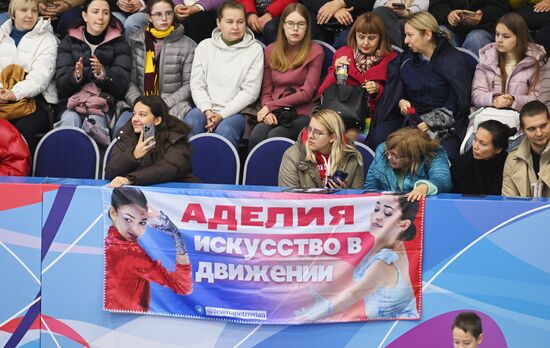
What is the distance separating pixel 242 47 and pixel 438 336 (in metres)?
2.82

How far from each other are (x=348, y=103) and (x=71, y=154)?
70.6 inches

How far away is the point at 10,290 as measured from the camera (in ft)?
19.7

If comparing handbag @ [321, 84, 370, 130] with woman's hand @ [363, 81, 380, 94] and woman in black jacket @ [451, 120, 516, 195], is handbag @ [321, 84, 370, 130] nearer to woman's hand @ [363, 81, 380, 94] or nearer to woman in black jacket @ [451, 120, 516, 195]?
woman's hand @ [363, 81, 380, 94]

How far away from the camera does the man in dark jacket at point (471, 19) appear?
25.4 feet

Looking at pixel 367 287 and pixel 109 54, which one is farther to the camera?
pixel 109 54

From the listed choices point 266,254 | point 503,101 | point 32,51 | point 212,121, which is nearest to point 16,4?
point 32,51

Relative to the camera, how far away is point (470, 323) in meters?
5.70

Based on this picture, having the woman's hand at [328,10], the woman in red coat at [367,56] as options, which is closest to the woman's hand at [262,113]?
the woman in red coat at [367,56]

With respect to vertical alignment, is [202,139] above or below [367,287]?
above

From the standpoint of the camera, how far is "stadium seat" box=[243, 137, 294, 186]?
6973mm

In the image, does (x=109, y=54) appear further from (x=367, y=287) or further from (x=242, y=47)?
(x=367, y=287)

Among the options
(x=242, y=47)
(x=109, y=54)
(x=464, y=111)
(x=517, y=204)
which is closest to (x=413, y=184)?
(x=517, y=204)

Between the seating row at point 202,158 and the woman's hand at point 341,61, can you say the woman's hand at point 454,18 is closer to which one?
the woman's hand at point 341,61

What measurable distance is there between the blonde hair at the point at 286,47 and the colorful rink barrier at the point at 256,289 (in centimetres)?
186
